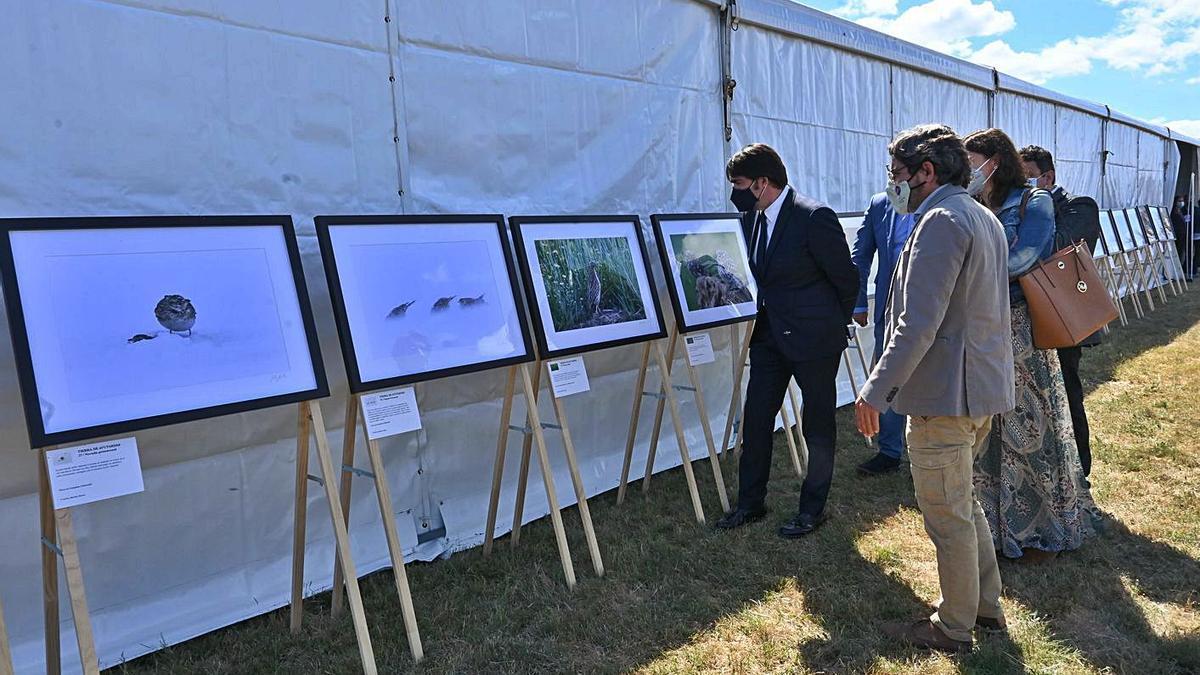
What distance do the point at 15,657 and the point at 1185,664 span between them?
352 cm

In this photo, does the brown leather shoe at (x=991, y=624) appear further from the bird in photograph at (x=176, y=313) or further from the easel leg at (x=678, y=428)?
the bird in photograph at (x=176, y=313)

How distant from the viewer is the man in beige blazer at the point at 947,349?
81.3 inches

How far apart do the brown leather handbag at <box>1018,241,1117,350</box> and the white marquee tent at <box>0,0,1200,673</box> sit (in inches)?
77.2

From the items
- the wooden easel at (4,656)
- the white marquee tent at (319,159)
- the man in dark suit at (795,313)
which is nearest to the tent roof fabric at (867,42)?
the white marquee tent at (319,159)

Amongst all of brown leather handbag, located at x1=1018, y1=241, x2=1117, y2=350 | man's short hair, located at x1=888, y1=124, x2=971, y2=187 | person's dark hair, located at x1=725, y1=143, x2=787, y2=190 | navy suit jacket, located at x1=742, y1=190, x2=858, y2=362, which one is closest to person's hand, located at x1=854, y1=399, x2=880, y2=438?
man's short hair, located at x1=888, y1=124, x2=971, y2=187

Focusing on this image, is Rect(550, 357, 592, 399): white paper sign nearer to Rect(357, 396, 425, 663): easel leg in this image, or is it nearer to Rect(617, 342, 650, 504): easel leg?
Rect(617, 342, 650, 504): easel leg

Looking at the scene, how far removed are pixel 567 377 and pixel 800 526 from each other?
47.8 inches

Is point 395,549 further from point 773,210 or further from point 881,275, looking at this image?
point 881,275

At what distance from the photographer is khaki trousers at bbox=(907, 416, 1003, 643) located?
2168 millimetres

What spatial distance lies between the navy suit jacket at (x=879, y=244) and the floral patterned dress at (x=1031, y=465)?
1084 mm

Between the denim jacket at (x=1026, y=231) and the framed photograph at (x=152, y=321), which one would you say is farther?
the denim jacket at (x=1026, y=231)

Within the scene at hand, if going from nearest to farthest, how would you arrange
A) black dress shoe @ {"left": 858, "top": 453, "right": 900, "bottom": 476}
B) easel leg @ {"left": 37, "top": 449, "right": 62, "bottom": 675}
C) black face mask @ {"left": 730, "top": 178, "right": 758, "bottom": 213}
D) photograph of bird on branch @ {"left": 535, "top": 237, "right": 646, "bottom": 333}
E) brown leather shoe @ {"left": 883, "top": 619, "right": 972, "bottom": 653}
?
easel leg @ {"left": 37, "top": 449, "right": 62, "bottom": 675}
brown leather shoe @ {"left": 883, "top": 619, "right": 972, "bottom": 653}
photograph of bird on branch @ {"left": 535, "top": 237, "right": 646, "bottom": 333}
black face mask @ {"left": 730, "top": 178, "right": 758, "bottom": 213}
black dress shoe @ {"left": 858, "top": 453, "right": 900, "bottom": 476}

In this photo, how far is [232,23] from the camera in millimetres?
2639

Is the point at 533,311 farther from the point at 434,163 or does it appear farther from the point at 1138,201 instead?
the point at 1138,201
